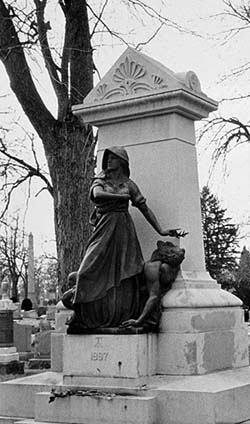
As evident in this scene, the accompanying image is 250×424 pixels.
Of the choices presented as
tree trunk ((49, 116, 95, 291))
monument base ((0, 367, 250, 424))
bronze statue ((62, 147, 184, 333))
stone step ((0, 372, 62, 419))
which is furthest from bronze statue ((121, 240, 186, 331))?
tree trunk ((49, 116, 95, 291))

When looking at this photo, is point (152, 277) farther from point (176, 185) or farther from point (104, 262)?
point (176, 185)

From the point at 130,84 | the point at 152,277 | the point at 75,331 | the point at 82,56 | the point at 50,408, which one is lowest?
the point at 50,408

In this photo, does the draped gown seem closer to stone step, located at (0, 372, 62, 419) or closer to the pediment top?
stone step, located at (0, 372, 62, 419)

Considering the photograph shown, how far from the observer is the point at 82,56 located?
13.1 meters

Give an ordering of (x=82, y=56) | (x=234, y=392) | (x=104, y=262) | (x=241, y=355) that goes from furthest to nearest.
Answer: (x=82, y=56) < (x=241, y=355) < (x=104, y=262) < (x=234, y=392)

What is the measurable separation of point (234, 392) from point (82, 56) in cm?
787

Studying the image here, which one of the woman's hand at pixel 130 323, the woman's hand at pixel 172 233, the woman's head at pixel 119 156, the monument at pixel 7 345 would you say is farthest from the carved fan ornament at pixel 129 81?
the monument at pixel 7 345

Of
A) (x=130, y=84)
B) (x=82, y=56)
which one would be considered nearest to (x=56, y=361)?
(x=130, y=84)

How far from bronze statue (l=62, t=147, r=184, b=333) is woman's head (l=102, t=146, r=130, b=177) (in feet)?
0.63

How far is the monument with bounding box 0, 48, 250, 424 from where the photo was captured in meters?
6.39

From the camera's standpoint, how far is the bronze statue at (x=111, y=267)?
22.5ft

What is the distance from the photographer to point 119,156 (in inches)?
280

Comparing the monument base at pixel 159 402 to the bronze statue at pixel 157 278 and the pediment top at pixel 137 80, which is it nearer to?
the bronze statue at pixel 157 278

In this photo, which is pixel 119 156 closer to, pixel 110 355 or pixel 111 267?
pixel 111 267
